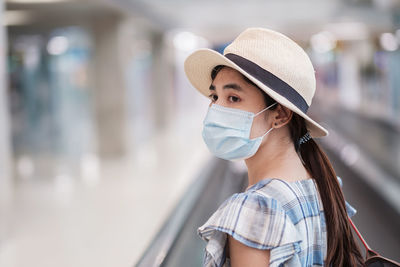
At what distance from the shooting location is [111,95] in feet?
36.5

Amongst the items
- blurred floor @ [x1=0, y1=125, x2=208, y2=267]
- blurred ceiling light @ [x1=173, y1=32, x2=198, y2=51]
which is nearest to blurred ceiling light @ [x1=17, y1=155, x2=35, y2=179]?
blurred floor @ [x1=0, y1=125, x2=208, y2=267]

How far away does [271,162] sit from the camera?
1688 millimetres

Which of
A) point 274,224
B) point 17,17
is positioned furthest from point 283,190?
point 17,17

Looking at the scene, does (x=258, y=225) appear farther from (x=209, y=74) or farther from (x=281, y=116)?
(x=209, y=74)

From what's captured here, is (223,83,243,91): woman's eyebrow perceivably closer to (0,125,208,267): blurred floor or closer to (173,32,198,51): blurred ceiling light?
(0,125,208,267): blurred floor

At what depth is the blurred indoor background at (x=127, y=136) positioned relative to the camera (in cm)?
511

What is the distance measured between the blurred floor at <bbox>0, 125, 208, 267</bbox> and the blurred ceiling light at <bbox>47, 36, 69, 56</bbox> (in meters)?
5.77

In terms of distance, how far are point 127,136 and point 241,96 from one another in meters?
9.85

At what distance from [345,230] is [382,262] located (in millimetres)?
159

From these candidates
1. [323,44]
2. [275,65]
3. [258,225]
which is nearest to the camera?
[258,225]

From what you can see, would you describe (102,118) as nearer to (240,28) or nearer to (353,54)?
(240,28)

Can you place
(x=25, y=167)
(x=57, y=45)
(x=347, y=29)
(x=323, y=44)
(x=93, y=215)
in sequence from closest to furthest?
(x=93, y=215) → (x=25, y=167) → (x=57, y=45) → (x=347, y=29) → (x=323, y=44)

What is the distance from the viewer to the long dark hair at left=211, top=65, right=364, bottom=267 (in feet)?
5.37

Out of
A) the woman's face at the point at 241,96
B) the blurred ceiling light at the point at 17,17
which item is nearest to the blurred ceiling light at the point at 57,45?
the blurred ceiling light at the point at 17,17
